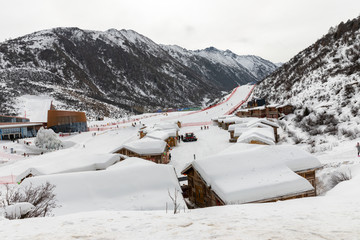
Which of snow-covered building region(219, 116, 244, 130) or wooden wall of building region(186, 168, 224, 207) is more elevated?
snow-covered building region(219, 116, 244, 130)

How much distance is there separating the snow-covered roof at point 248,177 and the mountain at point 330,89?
48.5 ft

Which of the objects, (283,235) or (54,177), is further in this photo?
(54,177)

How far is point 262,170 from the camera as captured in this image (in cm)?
1289

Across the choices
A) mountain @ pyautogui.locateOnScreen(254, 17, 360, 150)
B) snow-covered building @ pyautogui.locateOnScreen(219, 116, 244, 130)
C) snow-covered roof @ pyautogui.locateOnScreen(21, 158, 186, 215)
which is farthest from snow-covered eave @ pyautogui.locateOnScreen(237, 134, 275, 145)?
snow-covered building @ pyautogui.locateOnScreen(219, 116, 244, 130)

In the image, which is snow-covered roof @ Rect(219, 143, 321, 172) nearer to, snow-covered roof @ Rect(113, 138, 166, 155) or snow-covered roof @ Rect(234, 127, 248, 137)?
snow-covered roof @ Rect(113, 138, 166, 155)

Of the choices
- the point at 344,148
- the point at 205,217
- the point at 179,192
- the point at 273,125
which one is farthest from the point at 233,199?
the point at 273,125

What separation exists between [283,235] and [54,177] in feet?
41.7

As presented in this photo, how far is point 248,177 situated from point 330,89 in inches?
1379

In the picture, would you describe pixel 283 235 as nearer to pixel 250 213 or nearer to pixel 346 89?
pixel 250 213

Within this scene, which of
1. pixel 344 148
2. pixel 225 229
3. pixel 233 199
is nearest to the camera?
pixel 225 229

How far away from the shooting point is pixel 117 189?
40.0 ft

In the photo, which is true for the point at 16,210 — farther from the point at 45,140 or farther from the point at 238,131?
the point at 45,140

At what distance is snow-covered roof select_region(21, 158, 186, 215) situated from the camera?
11117mm

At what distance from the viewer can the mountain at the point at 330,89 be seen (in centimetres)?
2683
